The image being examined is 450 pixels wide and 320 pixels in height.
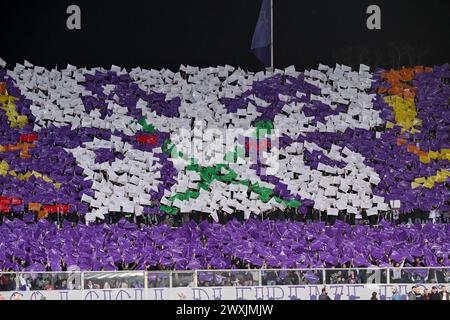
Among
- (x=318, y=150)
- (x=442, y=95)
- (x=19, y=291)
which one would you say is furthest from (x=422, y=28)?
(x=19, y=291)

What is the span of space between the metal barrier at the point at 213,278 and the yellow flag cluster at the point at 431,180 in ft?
7.75

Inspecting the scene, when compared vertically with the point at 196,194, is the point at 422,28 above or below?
above

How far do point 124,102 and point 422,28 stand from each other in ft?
13.3

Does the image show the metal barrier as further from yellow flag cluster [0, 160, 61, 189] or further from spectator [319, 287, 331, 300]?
yellow flag cluster [0, 160, 61, 189]

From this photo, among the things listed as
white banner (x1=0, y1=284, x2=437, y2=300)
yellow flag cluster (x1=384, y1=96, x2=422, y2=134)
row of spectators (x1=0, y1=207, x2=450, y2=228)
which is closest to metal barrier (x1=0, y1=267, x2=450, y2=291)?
white banner (x1=0, y1=284, x2=437, y2=300)

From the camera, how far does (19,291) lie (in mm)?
8844

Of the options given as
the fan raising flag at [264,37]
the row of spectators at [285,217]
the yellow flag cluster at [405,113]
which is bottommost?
the row of spectators at [285,217]

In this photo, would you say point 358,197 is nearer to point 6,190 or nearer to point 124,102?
point 124,102

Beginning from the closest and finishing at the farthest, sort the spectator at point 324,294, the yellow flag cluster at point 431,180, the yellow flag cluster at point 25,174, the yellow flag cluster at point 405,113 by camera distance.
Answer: the spectator at point 324,294, the yellow flag cluster at point 25,174, the yellow flag cluster at point 431,180, the yellow flag cluster at point 405,113

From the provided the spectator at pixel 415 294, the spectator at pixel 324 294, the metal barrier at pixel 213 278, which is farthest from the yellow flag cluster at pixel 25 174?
the spectator at pixel 415 294

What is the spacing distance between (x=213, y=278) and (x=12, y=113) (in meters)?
4.07

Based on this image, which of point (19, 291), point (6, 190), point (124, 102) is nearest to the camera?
point (19, 291)

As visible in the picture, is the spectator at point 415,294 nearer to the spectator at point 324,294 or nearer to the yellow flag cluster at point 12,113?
the spectator at point 324,294

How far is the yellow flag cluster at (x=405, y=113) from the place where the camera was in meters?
11.8
